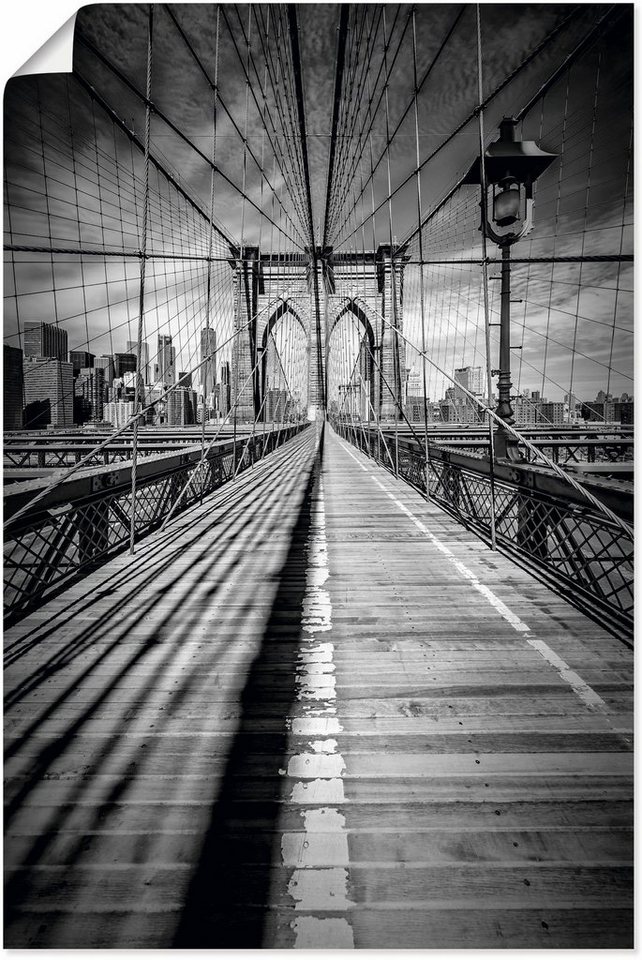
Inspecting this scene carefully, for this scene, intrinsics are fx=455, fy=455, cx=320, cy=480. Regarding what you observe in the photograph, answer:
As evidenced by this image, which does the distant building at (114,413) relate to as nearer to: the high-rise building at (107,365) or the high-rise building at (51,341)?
the high-rise building at (107,365)

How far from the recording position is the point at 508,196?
4.80 m

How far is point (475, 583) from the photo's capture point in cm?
300

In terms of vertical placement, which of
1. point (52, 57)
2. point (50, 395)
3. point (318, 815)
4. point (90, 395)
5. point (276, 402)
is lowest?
point (318, 815)

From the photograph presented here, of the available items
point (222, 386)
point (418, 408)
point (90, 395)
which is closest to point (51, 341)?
point (90, 395)

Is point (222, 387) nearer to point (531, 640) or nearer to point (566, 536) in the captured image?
point (566, 536)

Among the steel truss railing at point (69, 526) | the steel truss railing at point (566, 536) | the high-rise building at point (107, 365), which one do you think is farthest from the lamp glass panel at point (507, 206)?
the high-rise building at point (107, 365)

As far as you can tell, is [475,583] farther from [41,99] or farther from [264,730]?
[41,99]

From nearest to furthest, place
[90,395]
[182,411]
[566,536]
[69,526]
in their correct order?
[566,536] < [69,526] < [90,395] < [182,411]

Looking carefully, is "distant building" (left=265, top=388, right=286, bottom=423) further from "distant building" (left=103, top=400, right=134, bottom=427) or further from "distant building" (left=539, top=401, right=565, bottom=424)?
"distant building" (left=539, top=401, right=565, bottom=424)

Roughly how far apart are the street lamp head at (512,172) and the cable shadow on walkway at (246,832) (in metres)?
5.10

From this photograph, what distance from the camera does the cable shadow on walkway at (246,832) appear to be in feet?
3.41

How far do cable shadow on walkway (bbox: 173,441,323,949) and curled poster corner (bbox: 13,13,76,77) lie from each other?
279 cm

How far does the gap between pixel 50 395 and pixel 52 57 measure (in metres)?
5.94

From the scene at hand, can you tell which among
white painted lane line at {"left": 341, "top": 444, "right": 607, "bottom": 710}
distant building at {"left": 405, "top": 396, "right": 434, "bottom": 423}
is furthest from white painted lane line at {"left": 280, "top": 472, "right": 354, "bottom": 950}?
distant building at {"left": 405, "top": 396, "right": 434, "bottom": 423}
